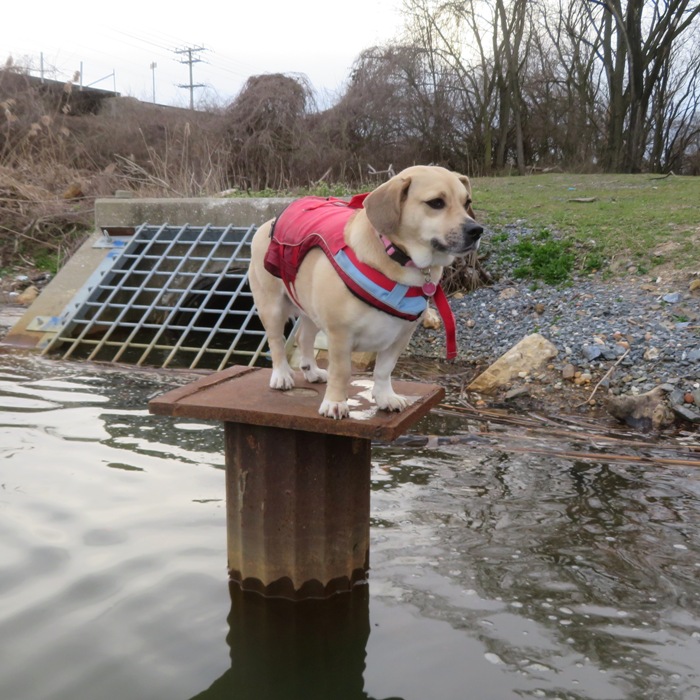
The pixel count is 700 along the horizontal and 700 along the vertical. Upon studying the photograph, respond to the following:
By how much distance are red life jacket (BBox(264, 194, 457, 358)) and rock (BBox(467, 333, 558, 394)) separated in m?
3.21

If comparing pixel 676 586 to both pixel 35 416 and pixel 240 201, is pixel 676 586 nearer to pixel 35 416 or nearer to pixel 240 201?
pixel 35 416

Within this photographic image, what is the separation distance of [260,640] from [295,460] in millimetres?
701

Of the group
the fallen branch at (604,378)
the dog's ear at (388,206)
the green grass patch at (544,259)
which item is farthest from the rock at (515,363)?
the dog's ear at (388,206)

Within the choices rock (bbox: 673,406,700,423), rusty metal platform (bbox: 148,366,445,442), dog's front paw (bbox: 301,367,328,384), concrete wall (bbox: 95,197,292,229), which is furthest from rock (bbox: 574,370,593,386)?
concrete wall (bbox: 95,197,292,229)

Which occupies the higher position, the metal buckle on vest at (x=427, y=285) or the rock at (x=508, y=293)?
the metal buckle on vest at (x=427, y=285)

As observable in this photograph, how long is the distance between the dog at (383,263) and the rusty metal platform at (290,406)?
0.22 ft

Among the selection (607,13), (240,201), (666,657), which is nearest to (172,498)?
(666,657)

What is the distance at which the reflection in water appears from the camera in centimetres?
266

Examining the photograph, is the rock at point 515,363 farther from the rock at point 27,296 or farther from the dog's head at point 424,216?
the rock at point 27,296

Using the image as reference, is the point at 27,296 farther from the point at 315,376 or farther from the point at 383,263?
→ the point at 383,263

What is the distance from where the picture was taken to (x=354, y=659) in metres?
2.84

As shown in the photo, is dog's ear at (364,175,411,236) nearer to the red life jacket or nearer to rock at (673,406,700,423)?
the red life jacket

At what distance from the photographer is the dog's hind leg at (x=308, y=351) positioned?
11.4ft

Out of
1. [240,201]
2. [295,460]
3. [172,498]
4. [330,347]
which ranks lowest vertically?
[172,498]
